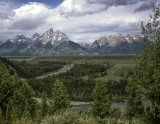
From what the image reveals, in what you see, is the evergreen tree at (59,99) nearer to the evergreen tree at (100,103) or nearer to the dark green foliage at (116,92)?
the evergreen tree at (100,103)

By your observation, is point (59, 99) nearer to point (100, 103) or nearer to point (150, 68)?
point (100, 103)

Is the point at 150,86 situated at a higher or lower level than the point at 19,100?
higher

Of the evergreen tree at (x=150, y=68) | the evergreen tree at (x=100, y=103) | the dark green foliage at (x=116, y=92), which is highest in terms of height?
the evergreen tree at (x=150, y=68)

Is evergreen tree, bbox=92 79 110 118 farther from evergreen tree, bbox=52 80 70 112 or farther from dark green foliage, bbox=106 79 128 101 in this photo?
dark green foliage, bbox=106 79 128 101

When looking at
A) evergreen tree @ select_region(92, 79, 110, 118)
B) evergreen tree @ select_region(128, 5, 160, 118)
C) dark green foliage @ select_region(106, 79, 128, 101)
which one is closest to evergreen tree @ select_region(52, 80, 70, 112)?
evergreen tree @ select_region(92, 79, 110, 118)

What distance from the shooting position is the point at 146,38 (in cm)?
1659

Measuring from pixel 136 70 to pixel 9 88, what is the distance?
101 feet

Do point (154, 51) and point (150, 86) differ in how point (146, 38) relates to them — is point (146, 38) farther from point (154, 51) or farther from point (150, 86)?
point (150, 86)

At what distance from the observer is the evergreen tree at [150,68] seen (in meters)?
14.2

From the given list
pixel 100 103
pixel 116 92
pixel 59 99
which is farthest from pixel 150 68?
pixel 116 92

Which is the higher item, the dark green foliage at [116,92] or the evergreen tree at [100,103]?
the evergreen tree at [100,103]

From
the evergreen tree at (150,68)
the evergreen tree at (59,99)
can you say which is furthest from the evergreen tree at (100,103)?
the evergreen tree at (150,68)

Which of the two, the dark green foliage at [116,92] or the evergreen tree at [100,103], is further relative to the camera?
the dark green foliage at [116,92]

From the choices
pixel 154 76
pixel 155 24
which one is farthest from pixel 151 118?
pixel 155 24
